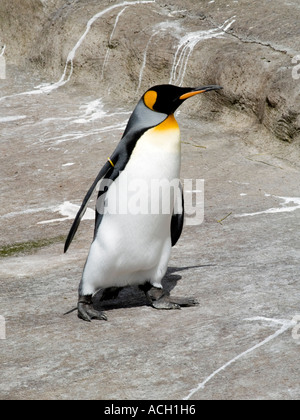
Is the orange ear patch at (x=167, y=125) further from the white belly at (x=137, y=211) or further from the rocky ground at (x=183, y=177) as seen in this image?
the rocky ground at (x=183, y=177)

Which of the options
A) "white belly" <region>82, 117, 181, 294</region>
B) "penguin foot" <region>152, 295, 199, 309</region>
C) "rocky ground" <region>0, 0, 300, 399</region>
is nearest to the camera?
"rocky ground" <region>0, 0, 300, 399</region>

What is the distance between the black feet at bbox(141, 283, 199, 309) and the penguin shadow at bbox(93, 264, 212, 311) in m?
0.10

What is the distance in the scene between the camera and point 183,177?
6996 millimetres

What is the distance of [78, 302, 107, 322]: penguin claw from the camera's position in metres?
3.91

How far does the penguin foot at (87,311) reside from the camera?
3.92 m

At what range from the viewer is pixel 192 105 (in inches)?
347

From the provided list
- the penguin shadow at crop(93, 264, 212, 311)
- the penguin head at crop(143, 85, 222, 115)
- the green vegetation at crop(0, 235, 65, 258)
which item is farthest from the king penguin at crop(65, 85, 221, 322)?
the green vegetation at crop(0, 235, 65, 258)

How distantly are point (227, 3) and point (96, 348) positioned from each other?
23.4 ft

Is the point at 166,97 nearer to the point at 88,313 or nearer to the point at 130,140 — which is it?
the point at 130,140

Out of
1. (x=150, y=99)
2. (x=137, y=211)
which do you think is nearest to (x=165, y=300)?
(x=137, y=211)

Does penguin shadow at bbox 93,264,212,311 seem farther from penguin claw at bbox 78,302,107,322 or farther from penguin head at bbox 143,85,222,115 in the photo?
penguin head at bbox 143,85,222,115
